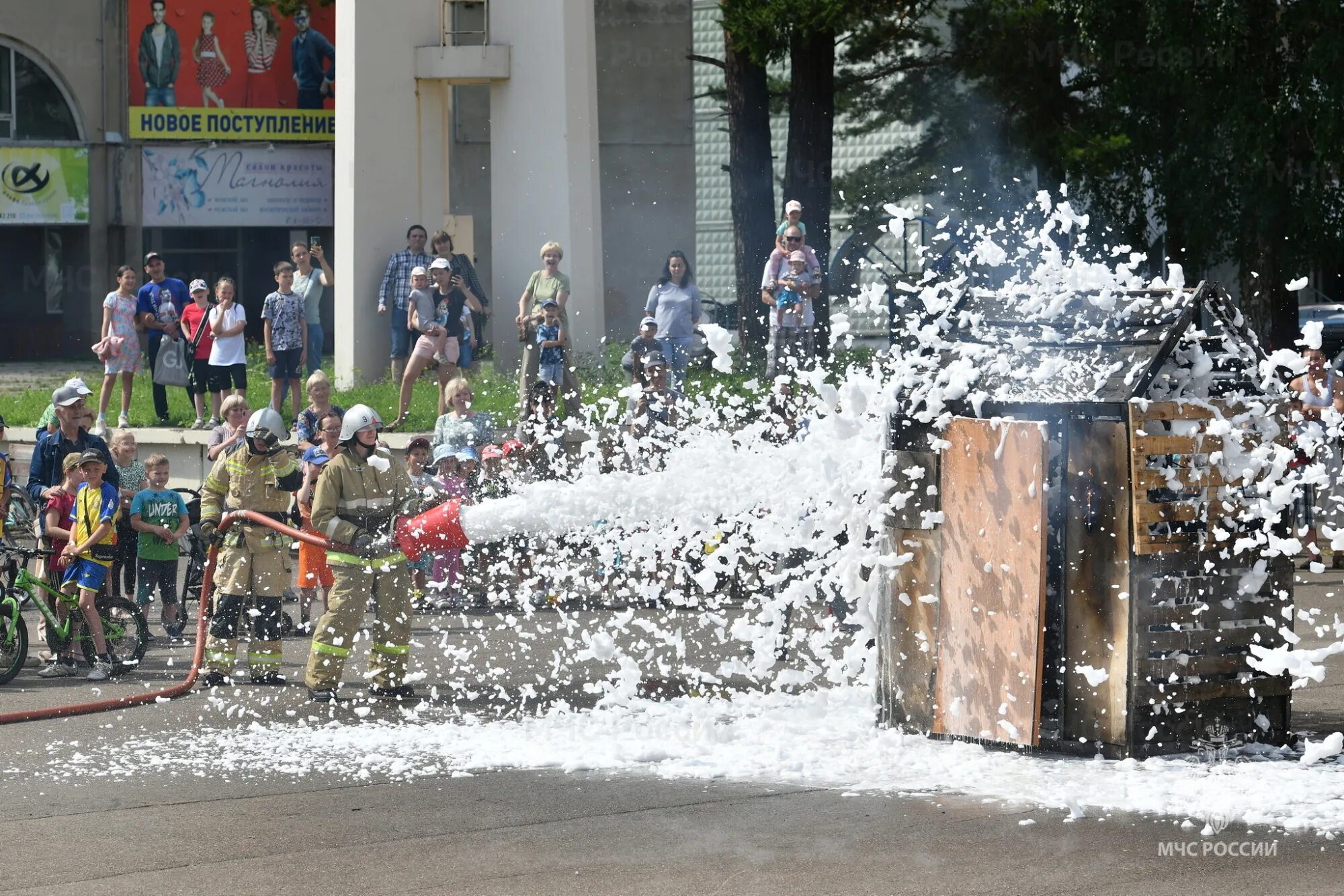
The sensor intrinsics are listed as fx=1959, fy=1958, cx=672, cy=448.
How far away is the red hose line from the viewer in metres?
10.2

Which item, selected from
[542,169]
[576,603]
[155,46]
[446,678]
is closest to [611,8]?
[155,46]

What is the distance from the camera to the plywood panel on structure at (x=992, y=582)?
27.7ft

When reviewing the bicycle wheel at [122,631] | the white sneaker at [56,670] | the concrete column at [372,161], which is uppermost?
the concrete column at [372,161]

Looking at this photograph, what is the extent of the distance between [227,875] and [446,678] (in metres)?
4.33

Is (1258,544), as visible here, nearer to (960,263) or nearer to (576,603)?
(960,263)

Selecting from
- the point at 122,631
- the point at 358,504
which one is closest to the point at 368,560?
the point at 358,504

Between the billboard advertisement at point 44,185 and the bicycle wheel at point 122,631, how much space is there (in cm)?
2237

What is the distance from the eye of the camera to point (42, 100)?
33625 millimetres

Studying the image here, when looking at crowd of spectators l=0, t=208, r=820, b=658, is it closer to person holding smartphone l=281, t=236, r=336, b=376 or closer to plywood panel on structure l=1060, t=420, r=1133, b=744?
person holding smartphone l=281, t=236, r=336, b=376

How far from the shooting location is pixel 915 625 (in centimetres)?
889

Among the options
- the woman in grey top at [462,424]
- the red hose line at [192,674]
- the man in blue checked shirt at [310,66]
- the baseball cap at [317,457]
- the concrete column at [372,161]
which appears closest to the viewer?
the red hose line at [192,674]

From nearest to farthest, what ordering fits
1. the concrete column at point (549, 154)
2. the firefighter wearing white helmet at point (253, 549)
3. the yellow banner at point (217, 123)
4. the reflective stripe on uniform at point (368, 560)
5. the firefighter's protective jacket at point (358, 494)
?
the reflective stripe on uniform at point (368, 560) < the firefighter's protective jacket at point (358, 494) < the firefighter wearing white helmet at point (253, 549) < the concrete column at point (549, 154) < the yellow banner at point (217, 123)

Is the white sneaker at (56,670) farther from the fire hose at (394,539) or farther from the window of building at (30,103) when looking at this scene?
the window of building at (30,103)

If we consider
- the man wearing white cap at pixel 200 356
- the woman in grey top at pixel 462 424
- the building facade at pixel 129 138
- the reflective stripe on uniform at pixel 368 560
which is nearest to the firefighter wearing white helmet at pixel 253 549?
the reflective stripe on uniform at pixel 368 560
